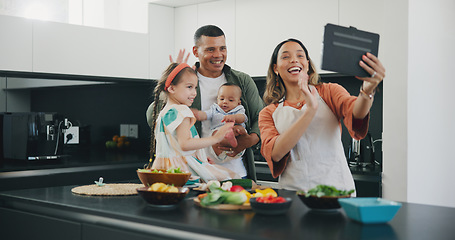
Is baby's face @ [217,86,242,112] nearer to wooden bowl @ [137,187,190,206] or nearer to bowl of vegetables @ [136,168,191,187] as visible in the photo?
bowl of vegetables @ [136,168,191,187]

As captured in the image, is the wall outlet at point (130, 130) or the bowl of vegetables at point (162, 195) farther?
the wall outlet at point (130, 130)

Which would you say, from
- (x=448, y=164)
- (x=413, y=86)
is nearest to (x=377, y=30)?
(x=413, y=86)

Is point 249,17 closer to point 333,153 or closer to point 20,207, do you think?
point 333,153

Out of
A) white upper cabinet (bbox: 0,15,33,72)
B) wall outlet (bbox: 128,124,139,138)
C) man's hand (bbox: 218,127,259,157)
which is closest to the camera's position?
man's hand (bbox: 218,127,259,157)

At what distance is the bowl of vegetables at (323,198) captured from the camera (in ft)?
5.68

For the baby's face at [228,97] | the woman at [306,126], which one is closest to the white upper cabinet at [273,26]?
the baby's face at [228,97]

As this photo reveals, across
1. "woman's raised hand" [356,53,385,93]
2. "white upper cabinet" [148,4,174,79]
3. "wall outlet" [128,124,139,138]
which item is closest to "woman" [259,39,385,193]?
"woman's raised hand" [356,53,385,93]

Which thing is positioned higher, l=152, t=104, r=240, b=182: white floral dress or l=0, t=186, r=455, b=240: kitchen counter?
l=152, t=104, r=240, b=182: white floral dress

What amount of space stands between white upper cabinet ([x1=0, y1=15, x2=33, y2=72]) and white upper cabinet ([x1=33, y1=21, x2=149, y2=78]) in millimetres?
49

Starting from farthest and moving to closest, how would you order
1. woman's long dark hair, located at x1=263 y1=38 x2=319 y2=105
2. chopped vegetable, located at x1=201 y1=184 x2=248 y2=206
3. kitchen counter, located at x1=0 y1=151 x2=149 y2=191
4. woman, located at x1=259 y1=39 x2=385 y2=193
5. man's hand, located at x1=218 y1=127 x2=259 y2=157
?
1. kitchen counter, located at x1=0 y1=151 x2=149 y2=191
2. man's hand, located at x1=218 y1=127 x2=259 y2=157
3. woman's long dark hair, located at x1=263 y1=38 x2=319 y2=105
4. woman, located at x1=259 y1=39 x2=385 y2=193
5. chopped vegetable, located at x1=201 y1=184 x2=248 y2=206

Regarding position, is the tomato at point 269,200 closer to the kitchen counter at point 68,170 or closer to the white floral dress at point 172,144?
the white floral dress at point 172,144

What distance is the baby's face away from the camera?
9.14ft

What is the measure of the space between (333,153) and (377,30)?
1.42 m

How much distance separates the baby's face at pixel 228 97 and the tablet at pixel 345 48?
2.92ft
